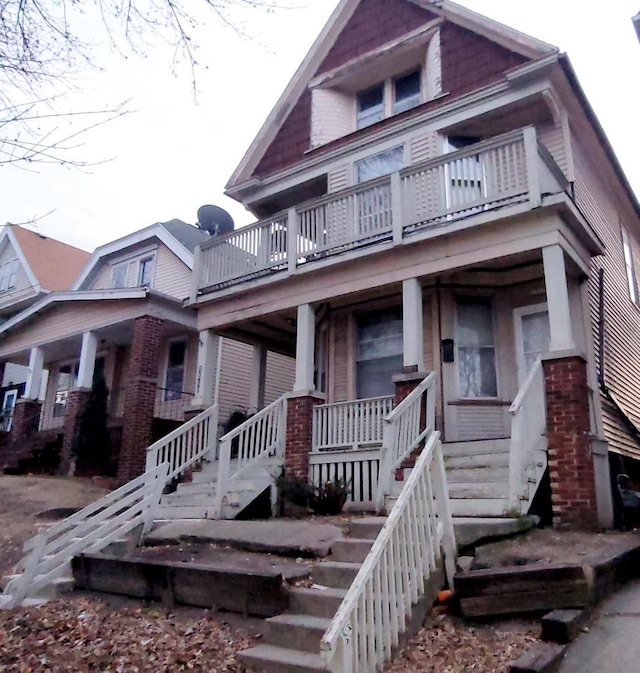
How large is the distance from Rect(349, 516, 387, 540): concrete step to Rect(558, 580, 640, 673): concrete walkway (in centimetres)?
192

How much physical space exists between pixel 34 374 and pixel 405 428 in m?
13.4

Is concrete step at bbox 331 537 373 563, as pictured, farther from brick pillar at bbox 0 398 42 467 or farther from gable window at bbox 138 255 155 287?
gable window at bbox 138 255 155 287

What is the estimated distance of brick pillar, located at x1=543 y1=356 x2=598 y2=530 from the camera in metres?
6.80

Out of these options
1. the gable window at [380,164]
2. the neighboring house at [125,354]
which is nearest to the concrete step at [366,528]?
the neighboring house at [125,354]

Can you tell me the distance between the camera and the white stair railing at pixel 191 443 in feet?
32.4

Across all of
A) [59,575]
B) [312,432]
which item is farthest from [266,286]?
[59,575]

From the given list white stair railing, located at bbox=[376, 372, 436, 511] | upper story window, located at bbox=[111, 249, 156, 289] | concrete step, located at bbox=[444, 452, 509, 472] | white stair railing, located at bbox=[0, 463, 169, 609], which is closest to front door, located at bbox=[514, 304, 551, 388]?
white stair railing, located at bbox=[376, 372, 436, 511]

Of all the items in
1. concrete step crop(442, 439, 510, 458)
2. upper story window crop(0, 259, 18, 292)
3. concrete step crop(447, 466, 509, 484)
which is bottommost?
concrete step crop(447, 466, 509, 484)

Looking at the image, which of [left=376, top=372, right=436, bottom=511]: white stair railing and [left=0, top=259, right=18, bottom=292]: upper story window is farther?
[left=0, top=259, right=18, bottom=292]: upper story window

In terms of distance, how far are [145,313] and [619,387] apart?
1016cm

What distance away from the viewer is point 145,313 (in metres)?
14.6

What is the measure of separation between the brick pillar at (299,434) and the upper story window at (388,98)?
6350mm

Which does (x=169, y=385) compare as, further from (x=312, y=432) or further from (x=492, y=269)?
(x=492, y=269)

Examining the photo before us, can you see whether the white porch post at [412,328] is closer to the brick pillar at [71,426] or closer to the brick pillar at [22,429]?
the brick pillar at [71,426]
